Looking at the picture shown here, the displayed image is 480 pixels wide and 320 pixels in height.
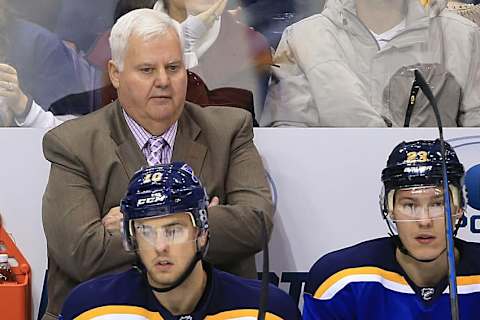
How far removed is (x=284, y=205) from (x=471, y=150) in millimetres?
480

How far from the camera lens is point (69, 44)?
290cm

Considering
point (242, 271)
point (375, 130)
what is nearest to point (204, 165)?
point (242, 271)

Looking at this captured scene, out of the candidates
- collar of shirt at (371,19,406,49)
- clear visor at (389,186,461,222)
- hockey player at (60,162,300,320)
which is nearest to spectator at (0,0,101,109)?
collar of shirt at (371,19,406,49)

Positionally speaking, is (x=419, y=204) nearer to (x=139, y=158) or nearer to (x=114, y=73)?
(x=139, y=158)

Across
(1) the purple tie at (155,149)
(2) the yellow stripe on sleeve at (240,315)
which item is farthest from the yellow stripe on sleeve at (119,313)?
(1) the purple tie at (155,149)

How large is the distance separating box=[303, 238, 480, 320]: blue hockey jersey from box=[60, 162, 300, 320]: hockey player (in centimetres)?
15

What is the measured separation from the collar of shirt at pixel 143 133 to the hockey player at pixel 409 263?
558 millimetres

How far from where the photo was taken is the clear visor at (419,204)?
2051 millimetres

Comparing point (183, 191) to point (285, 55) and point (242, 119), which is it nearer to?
point (242, 119)

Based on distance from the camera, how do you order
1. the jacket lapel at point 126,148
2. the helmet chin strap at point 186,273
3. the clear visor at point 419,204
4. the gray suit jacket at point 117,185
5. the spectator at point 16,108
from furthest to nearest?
the spectator at point 16,108, the jacket lapel at point 126,148, the gray suit jacket at point 117,185, the clear visor at point 419,204, the helmet chin strap at point 186,273

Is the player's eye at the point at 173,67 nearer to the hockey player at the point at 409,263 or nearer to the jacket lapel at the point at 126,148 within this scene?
the jacket lapel at the point at 126,148

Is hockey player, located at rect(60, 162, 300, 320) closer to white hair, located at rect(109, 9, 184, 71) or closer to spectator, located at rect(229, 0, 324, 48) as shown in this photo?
white hair, located at rect(109, 9, 184, 71)

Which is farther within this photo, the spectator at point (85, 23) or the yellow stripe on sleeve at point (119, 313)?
the spectator at point (85, 23)

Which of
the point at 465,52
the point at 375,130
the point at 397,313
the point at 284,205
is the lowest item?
the point at 397,313
